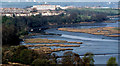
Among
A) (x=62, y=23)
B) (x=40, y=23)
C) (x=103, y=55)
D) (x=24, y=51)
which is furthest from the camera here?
(x=62, y=23)

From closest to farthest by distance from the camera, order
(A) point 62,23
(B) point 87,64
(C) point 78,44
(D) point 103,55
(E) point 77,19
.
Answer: (B) point 87,64
(D) point 103,55
(C) point 78,44
(A) point 62,23
(E) point 77,19

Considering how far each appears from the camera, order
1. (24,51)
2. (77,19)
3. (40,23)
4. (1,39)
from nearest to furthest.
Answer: (24,51) < (1,39) < (40,23) < (77,19)

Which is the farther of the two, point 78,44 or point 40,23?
point 40,23

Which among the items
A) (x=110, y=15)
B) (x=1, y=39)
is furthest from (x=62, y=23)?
(x=1, y=39)

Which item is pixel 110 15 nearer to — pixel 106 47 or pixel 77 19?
pixel 77 19

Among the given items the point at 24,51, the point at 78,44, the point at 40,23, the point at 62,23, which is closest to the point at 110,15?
the point at 62,23

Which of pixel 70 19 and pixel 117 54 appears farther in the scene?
pixel 70 19

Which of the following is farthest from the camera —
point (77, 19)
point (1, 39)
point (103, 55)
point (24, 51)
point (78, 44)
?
point (77, 19)

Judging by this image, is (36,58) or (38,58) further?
(36,58)

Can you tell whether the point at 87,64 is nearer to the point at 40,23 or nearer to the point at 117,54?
the point at 117,54
